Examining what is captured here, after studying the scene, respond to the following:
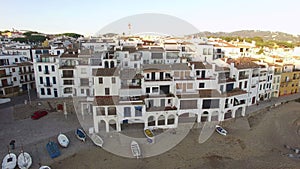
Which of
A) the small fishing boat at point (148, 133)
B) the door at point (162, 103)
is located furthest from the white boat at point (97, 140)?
the door at point (162, 103)

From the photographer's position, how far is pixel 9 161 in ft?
75.9

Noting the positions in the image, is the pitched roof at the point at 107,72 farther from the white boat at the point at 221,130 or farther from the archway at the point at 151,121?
the white boat at the point at 221,130

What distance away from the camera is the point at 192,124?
33.0 m

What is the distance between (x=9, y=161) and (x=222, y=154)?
81.8 feet

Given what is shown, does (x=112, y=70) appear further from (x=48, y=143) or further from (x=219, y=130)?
(x=219, y=130)

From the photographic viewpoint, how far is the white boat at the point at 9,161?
22511 millimetres

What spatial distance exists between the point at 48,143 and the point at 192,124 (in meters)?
20.8

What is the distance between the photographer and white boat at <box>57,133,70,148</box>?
27.0m

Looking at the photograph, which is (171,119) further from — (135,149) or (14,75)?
(14,75)

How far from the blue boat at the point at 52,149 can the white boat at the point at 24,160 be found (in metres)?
2.25

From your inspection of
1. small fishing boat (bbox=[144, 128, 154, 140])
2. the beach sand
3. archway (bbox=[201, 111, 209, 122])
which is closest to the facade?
the beach sand

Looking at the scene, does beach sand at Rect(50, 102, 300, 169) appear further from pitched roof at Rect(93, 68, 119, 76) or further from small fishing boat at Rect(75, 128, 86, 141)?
pitched roof at Rect(93, 68, 119, 76)

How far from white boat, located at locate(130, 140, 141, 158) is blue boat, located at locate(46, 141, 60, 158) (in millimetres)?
9016

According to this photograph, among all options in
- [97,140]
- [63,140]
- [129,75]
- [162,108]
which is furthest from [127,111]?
[63,140]
